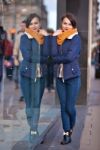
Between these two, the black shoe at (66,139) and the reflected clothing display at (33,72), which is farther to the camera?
the black shoe at (66,139)

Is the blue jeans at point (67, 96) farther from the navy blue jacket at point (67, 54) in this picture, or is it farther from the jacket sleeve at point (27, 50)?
the jacket sleeve at point (27, 50)

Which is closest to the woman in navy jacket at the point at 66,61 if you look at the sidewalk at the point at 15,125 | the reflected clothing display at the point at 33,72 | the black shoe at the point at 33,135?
the reflected clothing display at the point at 33,72

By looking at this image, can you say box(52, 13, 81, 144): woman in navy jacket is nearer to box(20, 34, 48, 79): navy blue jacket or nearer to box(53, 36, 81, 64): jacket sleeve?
box(53, 36, 81, 64): jacket sleeve

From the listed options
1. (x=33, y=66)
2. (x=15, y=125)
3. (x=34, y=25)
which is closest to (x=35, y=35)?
(x=34, y=25)

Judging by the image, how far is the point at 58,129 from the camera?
761cm

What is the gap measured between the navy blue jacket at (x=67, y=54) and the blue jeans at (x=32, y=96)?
0.30m

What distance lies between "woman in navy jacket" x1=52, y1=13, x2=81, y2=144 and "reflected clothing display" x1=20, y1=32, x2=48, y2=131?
184mm

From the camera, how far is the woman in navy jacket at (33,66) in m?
6.16

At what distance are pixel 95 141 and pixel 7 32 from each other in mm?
2012

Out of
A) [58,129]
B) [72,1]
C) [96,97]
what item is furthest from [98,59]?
[58,129]

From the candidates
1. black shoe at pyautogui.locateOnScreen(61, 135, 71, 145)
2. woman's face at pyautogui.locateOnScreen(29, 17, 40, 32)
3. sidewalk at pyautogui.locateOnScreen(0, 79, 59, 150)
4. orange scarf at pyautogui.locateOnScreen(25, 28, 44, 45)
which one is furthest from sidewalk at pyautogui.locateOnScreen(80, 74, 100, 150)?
woman's face at pyautogui.locateOnScreen(29, 17, 40, 32)

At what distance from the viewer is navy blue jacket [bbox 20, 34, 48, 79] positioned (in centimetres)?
616

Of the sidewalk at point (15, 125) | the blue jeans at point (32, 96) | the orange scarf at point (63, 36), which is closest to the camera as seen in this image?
the sidewalk at point (15, 125)

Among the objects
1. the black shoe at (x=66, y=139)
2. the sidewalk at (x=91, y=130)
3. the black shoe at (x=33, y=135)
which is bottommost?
the sidewalk at (x=91, y=130)
